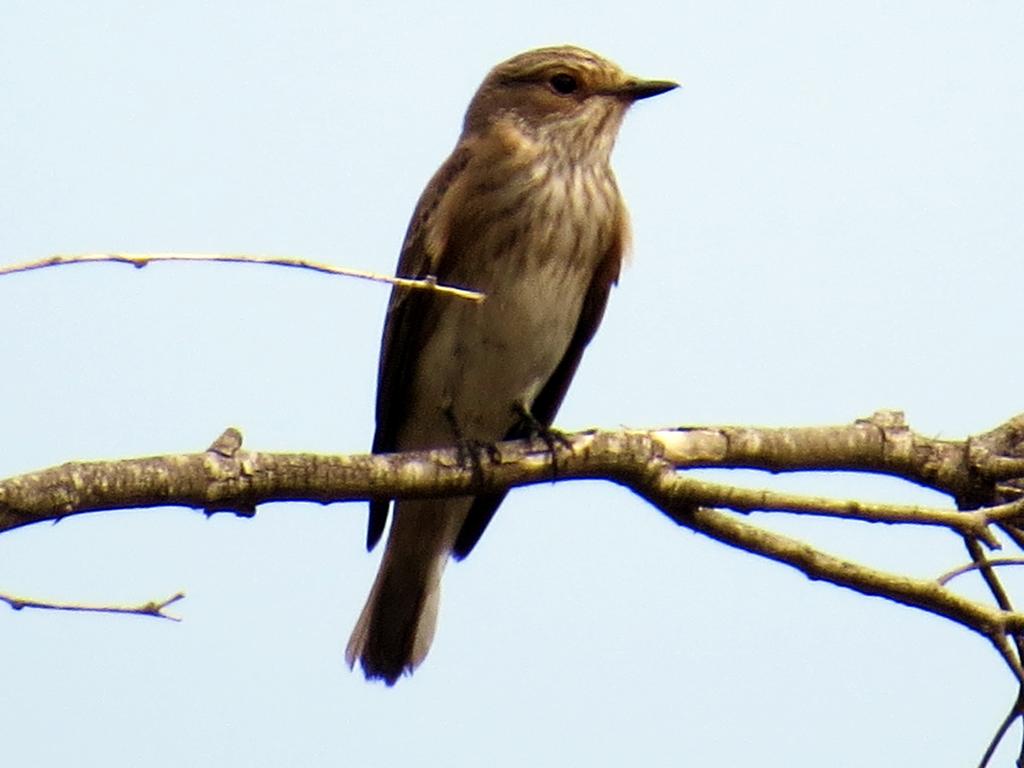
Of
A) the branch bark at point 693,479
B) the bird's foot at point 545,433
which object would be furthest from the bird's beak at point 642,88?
the branch bark at point 693,479

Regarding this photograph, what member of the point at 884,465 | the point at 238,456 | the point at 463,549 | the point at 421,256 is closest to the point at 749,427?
the point at 884,465

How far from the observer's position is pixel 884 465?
4.52 metres

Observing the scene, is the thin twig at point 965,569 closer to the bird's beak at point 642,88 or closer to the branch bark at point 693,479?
the branch bark at point 693,479

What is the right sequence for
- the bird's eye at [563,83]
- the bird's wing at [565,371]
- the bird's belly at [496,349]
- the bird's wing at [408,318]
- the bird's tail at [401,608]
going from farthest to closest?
the bird's eye at [563,83], the bird's tail at [401,608], the bird's wing at [565,371], the bird's wing at [408,318], the bird's belly at [496,349]

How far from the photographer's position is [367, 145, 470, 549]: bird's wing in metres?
5.89

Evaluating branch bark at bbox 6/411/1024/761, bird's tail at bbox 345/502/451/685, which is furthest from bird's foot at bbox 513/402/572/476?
bird's tail at bbox 345/502/451/685

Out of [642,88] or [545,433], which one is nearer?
[545,433]

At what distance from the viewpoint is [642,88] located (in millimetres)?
6539

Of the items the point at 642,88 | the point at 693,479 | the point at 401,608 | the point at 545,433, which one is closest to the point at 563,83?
the point at 642,88

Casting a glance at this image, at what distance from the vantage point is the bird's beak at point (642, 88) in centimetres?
652

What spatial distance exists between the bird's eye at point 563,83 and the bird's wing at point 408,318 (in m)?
0.51

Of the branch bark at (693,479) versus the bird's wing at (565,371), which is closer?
the branch bark at (693,479)

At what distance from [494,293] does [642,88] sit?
1.26 meters

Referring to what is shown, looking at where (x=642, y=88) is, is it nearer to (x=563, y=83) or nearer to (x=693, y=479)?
(x=563, y=83)
